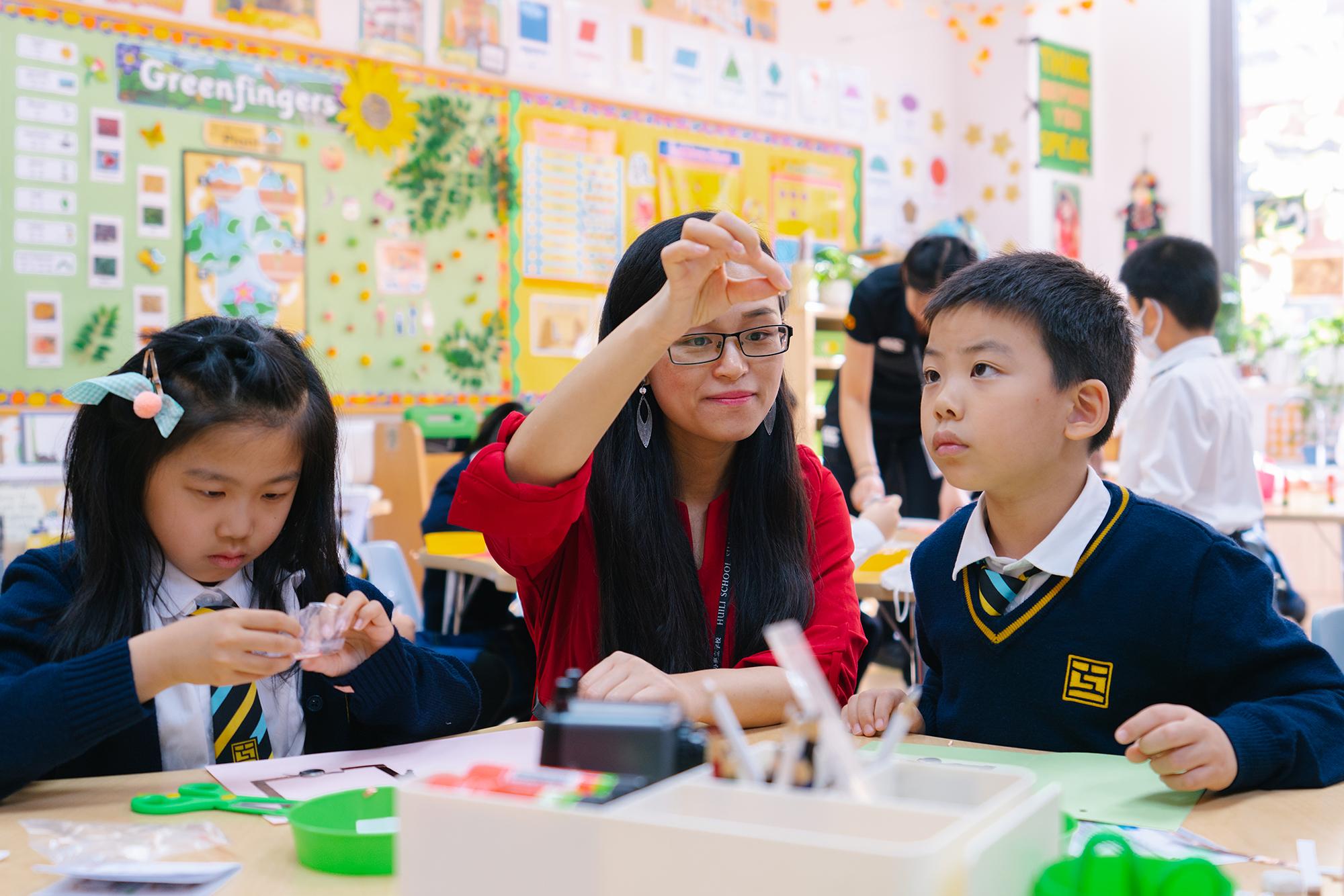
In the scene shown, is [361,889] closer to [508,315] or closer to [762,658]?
[762,658]

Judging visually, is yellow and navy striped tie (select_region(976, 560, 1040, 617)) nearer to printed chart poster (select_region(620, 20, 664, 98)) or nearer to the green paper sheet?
the green paper sheet

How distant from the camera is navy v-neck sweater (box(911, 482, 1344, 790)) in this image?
3.53 feet

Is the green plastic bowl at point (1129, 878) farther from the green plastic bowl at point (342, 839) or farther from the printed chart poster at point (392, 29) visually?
the printed chart poster at point (392, 29)

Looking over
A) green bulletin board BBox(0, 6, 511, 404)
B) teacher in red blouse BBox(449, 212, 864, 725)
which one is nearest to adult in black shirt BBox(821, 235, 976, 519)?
teacher in red blouse BBox(449, 212, 864, 725)

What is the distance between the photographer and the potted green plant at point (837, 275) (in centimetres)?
563

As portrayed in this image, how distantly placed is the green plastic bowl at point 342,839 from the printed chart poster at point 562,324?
452cm

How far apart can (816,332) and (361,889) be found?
5067 millimetres

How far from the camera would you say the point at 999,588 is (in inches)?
48.3

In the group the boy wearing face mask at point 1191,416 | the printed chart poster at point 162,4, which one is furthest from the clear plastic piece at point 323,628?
the printed chart poster at point 162,4

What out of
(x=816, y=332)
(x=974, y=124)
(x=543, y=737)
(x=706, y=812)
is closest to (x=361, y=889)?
(x=543, y=737)

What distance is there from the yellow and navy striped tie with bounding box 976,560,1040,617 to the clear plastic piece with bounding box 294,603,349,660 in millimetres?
635

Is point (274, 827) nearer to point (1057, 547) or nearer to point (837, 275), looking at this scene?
point (1057, 547)

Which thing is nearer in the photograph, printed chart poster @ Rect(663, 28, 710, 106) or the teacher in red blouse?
the teacher in red blouse

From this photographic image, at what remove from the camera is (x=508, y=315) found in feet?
17.2
